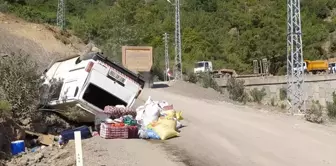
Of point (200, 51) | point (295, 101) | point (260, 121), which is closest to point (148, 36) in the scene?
point (200, 51)

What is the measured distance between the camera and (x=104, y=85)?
14375 millimetres

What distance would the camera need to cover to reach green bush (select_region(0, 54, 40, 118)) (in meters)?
13.4

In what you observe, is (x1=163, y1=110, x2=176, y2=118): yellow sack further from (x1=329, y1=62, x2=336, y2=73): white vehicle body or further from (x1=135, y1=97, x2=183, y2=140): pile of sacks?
(x1=329, y1=62, x2=336, y2=73): white vehicle body

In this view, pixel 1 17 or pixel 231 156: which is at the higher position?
pixel 1 17

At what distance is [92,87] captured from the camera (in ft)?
47.3

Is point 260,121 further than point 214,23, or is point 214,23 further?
point 214,23

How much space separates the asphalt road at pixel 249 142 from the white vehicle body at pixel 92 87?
212cm

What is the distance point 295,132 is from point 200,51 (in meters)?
60.5

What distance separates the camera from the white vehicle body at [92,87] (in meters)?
14.1

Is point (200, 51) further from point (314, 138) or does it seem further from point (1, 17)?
point (314, 138)

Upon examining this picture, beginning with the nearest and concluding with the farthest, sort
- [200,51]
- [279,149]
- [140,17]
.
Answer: [279,149]
[200,51]
[140,17]

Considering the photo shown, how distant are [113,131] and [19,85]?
2.87 m

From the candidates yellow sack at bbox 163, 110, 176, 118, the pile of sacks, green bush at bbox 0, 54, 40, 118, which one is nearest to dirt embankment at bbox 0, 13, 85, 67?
green bush at bbox 0, 54, 40, 118

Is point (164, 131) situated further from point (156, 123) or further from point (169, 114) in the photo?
point (169, 114)
